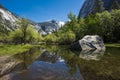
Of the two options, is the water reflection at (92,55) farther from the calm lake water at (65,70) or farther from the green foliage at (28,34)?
the green foliage at (28,34)

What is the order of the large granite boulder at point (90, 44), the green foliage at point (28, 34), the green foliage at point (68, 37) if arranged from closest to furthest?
the large granite boulder at point (90, 44), the green foliage at point (28, 34), the green foliage at point (68, 37)

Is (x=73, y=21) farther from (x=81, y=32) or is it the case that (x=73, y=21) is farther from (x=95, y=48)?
(x=95, y=48)

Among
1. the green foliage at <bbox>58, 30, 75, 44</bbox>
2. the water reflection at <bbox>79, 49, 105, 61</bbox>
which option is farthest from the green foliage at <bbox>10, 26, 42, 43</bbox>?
the water reflection at <bbox>79, 49, 105, 61</bbox>

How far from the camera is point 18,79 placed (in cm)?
1781

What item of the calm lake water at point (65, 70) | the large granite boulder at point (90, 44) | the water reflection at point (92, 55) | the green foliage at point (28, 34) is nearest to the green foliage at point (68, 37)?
the green foliage at point (28, 34)

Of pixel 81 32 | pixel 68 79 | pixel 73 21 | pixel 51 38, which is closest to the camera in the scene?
pixel 68 79

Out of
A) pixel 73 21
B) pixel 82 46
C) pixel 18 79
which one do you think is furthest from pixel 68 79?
pixel 73 21

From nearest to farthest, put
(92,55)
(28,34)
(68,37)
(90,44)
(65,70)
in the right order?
(65,70) → (92,55) → (90,44) → (28,34) → (68,37)

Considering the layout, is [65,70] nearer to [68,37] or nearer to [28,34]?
[68,37]

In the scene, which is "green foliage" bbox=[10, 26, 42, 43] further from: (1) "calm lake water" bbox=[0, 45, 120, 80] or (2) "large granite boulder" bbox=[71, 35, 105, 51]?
(1) "calm lake water" bbox=[0, 45, 120, 80]

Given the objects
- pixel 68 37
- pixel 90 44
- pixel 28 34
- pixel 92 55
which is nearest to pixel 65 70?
pixel 92 55

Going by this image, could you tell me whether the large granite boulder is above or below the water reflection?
above

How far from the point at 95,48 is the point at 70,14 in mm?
53436

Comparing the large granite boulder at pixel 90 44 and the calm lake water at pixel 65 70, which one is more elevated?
the large granite boulder at pixel 90 44
